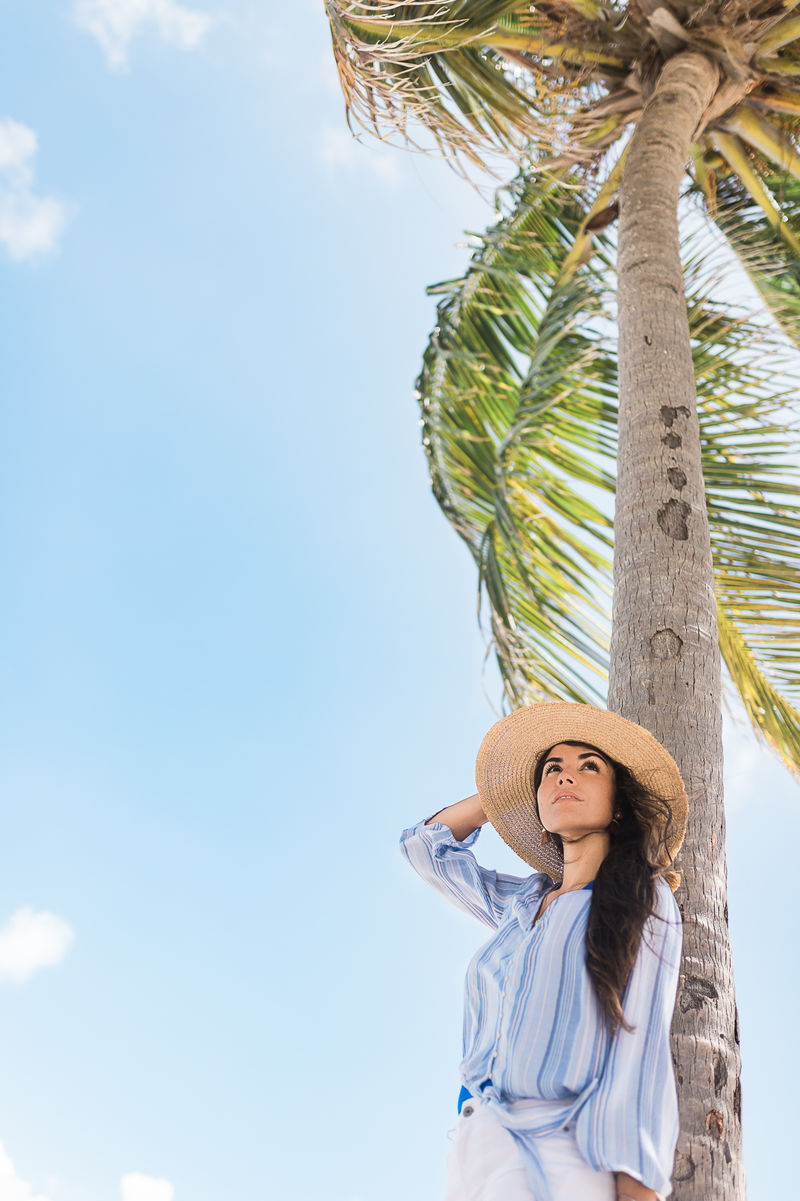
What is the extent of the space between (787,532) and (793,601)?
31 centimetres

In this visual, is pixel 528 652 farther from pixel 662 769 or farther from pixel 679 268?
pixel 662 769

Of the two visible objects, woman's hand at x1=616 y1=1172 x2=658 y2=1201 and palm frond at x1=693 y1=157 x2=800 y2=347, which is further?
palm frond at x1=693 y1=157 x2=800 y2=347

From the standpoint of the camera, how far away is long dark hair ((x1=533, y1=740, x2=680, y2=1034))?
1726mm

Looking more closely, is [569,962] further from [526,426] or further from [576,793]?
[526,426]

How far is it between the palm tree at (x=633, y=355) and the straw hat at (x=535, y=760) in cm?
14

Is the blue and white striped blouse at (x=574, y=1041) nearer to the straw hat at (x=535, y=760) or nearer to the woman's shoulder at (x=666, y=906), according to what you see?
the woman's shoulder at (x=666, y=906)

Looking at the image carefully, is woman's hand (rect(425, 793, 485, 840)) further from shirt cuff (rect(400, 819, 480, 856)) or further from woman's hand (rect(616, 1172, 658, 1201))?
woman's hand (rect(616, 1172, 658, 1201))

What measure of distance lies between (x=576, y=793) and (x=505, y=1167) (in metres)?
0.75

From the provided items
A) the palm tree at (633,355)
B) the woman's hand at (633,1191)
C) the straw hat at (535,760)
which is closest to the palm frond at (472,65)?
the palm tree at (633,355)

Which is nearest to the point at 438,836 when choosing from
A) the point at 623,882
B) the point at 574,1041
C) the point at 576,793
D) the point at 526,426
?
the point at 576,793

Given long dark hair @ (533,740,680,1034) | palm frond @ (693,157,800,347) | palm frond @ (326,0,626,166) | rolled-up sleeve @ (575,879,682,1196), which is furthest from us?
palm frond @ (693,157,800,347)

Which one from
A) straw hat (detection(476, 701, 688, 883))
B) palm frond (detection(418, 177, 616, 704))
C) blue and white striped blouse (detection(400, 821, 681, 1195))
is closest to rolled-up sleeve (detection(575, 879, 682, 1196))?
blue and white striped blouse (detection(400, 821, 681, 1195))

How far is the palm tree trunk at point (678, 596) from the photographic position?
5.91ft

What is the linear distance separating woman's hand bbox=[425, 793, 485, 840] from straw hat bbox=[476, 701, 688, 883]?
1.5 inches
